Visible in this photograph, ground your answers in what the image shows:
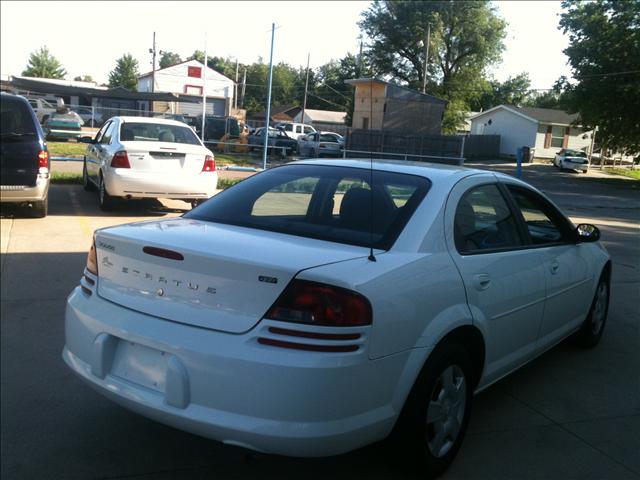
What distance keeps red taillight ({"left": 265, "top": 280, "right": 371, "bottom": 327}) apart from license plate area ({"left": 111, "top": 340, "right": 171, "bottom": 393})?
0.56 metres

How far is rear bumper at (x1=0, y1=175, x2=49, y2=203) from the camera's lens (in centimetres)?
905

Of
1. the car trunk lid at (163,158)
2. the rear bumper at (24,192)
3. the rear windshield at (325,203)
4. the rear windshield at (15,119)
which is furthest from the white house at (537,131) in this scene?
the rear windshield at (325,203)

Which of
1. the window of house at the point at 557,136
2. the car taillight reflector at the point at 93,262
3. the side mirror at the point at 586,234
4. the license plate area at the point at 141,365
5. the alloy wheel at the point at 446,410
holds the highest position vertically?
the window of house at the point at 557,136

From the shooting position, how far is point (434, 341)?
2.99 meters

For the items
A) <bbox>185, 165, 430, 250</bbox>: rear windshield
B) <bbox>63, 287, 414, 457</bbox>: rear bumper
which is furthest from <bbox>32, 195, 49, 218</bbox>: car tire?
<bbox>63, 287, 414, 457</bbox>: rear bumper

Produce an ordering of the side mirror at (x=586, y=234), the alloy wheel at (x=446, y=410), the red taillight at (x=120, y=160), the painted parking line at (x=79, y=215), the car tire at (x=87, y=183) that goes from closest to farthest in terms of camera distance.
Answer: the alloy wheel at (x=446, y=410), the side mirror at (x=586, y=234), the painted parking line at (x=79, y=215), the red taillight at (x=120, y=160), the car tire at (x=87, y=183)

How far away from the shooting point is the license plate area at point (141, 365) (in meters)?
2.79

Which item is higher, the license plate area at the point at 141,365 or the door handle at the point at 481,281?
the door handle at the point at 481,281

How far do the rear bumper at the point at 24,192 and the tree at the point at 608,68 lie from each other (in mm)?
32464

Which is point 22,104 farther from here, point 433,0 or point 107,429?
point 433,0

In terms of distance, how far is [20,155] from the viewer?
29.9 ft

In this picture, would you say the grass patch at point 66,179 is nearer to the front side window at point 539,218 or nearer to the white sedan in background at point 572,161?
the front side window at point 539,218

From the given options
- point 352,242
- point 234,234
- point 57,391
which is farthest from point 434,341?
point 57,391

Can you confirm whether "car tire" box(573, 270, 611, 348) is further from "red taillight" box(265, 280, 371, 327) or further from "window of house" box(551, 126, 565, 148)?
"window of house" box(551, 126, 565, 148)
